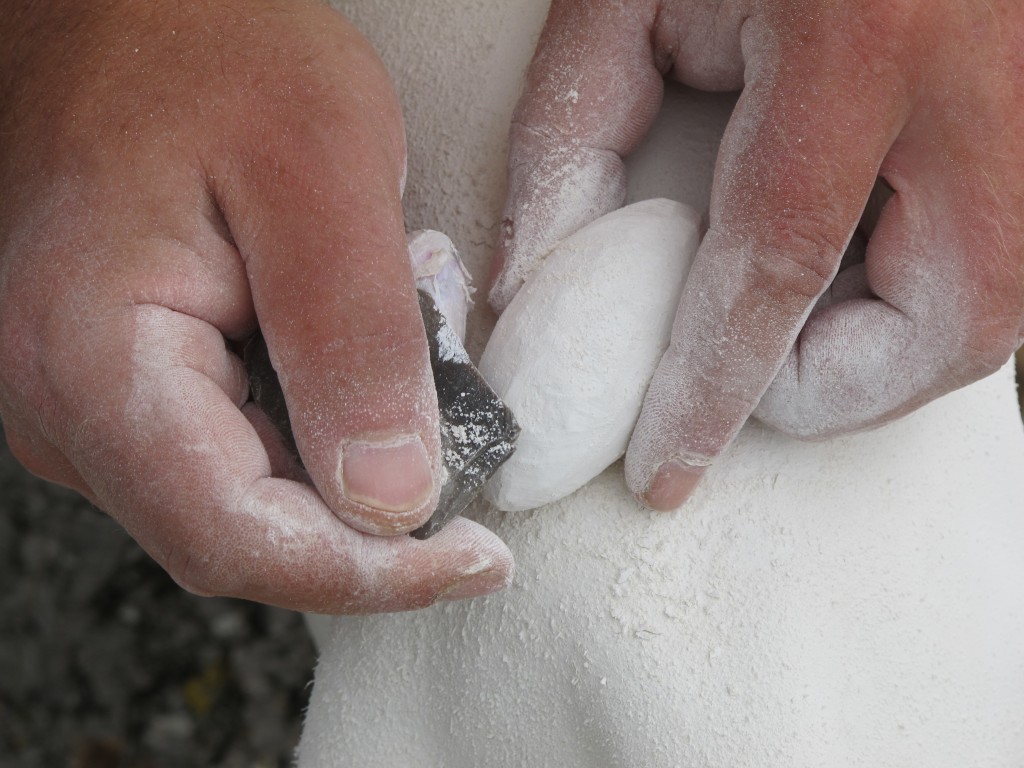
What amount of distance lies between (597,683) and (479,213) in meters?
0.37

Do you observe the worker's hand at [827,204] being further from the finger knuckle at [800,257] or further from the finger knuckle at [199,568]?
the finger knuckle at [199,568]

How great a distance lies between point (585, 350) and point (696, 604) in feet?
0.63

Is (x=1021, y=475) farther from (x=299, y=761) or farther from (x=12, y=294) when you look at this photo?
(x=12, y=294)

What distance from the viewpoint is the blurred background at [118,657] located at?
1.64 metres

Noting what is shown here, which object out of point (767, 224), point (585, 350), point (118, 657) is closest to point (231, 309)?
point (585, 350)

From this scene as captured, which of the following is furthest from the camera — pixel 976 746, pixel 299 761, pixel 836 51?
pixel 299 761

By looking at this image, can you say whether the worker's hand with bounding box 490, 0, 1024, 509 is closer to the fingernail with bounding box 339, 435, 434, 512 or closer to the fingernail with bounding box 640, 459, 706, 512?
the fingernail with bounding box 640, 459, 706, 512

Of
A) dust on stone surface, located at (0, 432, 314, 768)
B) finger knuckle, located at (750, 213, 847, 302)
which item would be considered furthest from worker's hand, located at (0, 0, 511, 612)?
dust on stone surface, located at (0, 432, 314, 768)

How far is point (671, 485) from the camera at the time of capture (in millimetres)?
706

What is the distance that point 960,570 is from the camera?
0.77m

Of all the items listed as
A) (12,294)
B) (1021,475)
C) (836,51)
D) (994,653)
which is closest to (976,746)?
(994,653)

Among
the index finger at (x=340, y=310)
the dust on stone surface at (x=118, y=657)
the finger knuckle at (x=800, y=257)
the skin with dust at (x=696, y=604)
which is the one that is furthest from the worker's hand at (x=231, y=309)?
the dust on stone surface at (x=118, y=657)

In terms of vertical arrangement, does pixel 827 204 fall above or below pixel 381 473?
above

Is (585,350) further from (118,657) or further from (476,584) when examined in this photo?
(118,657)
